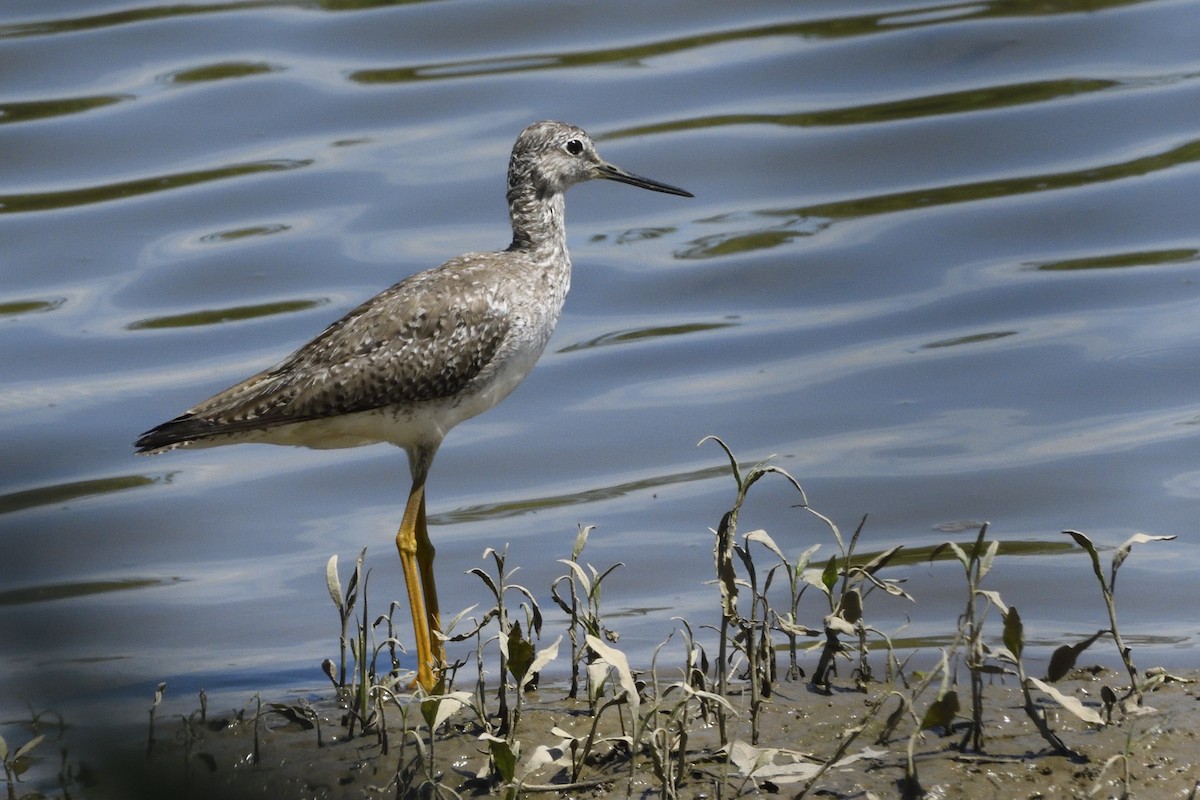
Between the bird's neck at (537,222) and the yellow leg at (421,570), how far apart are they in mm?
1261

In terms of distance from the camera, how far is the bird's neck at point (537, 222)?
7504 millimetres

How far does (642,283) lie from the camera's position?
37.1 feet

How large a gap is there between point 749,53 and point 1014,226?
3.62 metres

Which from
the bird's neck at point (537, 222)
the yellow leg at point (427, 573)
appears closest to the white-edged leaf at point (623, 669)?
the yellow leg at point (427, 573)

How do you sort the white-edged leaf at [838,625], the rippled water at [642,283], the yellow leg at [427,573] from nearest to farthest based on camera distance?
the white-edged leaf at [838,625], the yellow leg at [427,573], the rippled water at [642,283]

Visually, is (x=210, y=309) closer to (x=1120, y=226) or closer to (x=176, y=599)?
(x=176, y=599)

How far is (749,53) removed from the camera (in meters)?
14.1

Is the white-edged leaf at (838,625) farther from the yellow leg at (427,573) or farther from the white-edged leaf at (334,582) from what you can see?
the yellow leg at (427,573)

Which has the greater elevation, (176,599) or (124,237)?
(124,237)

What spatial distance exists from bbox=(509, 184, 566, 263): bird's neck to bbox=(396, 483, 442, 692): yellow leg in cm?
126

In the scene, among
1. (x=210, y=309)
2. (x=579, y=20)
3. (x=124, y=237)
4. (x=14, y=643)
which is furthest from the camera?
(x=579, y=20)

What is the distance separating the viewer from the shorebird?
6680 mm

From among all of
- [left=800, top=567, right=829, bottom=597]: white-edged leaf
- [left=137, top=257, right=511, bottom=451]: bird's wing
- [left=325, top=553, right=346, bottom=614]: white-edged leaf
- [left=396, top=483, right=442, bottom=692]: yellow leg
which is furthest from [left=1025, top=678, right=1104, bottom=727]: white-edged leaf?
[left=137, top=257, right=511, bottom=451]: bird's wing

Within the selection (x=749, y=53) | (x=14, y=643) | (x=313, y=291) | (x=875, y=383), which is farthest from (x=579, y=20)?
(x=14, y=643)
